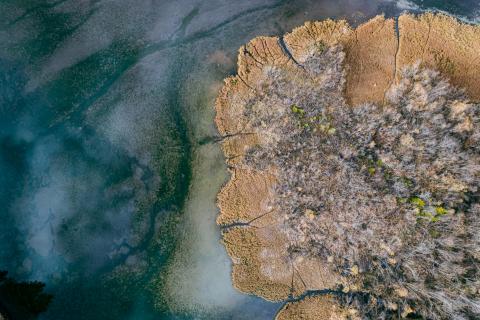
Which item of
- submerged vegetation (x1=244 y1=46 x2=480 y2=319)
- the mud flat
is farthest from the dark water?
submerged vegetation (x1=244 y1=46 x2=480 y2=319)

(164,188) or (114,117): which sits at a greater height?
(114,117)

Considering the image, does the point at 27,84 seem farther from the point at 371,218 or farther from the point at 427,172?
the point at 427,172

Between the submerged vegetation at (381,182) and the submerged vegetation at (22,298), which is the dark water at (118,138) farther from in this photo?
the submerged vegetation at (381,182)

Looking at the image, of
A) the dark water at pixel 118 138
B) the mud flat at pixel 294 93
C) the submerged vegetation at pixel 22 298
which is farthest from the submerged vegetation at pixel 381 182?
the submerged vegetation at pixel 22 298

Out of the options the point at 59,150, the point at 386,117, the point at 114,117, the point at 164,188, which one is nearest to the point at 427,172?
the point at 386,117

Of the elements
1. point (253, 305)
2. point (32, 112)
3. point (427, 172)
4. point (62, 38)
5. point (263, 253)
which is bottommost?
point (253, 305)

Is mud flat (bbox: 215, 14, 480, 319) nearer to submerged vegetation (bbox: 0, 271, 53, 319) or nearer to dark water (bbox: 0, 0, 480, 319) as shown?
dark water (bbox: 0, 0, 480, 319)

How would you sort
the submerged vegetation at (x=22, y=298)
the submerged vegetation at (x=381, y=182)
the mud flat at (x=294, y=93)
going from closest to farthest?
the submerged vegetation at (x=381, y=182) → the submerged vegetation at (x=22, y=298) → the mud flat at (x=294, y=93)
